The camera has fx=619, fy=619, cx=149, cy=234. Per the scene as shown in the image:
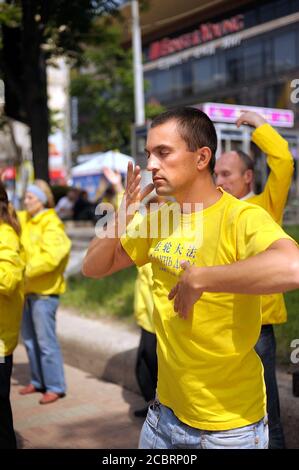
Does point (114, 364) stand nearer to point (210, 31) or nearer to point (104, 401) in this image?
point (104, 401)

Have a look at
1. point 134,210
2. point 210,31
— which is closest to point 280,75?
point 210,31

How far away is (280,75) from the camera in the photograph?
21703 mm

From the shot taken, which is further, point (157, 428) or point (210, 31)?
point (210, 31)

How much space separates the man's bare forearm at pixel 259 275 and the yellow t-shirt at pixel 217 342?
7.0 inches

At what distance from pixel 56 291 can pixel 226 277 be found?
3.60 m

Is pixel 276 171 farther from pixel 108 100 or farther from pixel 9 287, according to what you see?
pixel 108 100

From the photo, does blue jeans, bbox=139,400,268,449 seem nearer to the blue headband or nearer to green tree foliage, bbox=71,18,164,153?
the blue headband

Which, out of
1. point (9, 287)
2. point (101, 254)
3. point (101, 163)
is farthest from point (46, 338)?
point (101, 163)

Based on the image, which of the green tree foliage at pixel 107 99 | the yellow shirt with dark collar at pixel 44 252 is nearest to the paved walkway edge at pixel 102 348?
the yellow shirt with dark collar at pixel 44 252

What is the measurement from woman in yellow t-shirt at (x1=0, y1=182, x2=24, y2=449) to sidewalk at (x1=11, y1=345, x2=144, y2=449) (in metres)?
0.95

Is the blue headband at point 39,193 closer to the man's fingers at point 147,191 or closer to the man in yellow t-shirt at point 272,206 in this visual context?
the man in yellow t-shirt at point 272,206

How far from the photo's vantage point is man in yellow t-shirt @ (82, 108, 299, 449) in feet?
6.65

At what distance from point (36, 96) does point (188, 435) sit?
7994 millimetres

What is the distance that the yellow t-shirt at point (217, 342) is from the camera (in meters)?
2.02
